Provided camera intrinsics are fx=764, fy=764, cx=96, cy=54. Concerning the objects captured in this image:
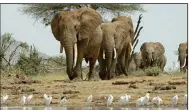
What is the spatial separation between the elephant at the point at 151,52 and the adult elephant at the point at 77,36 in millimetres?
5635

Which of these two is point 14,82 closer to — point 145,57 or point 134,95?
point 134,95

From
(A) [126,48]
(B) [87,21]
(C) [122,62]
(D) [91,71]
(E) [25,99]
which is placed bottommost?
(E) [25,99]

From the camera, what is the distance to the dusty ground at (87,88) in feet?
41.0

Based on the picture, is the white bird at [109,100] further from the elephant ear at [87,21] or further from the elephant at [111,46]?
the elephant at [111,46]

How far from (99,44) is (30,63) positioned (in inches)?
59.1

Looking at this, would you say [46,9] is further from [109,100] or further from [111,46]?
[109,100]

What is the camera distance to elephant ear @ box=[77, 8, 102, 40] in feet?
47.8

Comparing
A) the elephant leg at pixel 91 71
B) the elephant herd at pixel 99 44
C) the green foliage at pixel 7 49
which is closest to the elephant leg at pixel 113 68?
the elephant herd at pixel 99 44

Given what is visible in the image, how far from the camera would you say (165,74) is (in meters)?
15.7

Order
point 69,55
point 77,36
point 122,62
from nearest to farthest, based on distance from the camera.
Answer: point 69,55 → point 77,36 → point 122,62

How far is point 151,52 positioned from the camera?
21.6 metres

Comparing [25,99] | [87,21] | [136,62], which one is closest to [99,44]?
[87,21]

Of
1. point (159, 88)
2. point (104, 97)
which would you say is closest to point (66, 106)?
point (104, 97)

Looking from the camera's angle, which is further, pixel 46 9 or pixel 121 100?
pixel 46 9
